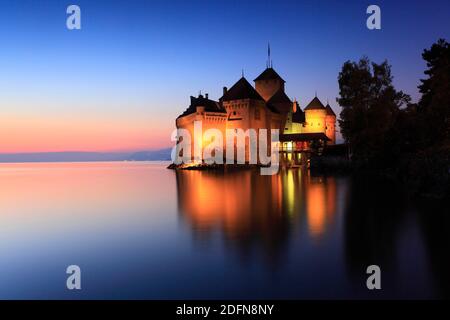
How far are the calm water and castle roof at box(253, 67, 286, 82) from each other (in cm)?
5671

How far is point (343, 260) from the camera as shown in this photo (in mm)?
8688

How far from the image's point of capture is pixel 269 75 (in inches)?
2872

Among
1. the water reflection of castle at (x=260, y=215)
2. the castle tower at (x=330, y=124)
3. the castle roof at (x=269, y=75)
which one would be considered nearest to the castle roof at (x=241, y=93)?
the castle roof at (x=269, y=75)

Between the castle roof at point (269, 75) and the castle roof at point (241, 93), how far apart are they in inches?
458

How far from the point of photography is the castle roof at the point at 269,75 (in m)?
72.6

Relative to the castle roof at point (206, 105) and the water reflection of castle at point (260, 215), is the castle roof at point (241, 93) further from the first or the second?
the water reflection of castle at point (260, 215)

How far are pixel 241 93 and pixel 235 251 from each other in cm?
5168

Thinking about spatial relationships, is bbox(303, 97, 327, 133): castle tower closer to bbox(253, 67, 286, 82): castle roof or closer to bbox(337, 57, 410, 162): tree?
bbox(253, 67, 286, 82): castle roof

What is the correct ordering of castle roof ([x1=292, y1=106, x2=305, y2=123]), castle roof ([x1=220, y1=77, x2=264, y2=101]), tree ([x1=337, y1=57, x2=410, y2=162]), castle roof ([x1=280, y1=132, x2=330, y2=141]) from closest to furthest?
1. tree ([x1=337, y1=57, x2=410, y2=162])
2. castle roof ([x1=280, y1=132, x2=330, y2=141])
3. castle roof ([x1=220, y1=77, x2=264, y2=101])
4. castle roof ([x1=292, y1=106, x2=305, y2=123])

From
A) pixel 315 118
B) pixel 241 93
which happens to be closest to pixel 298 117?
pixel 315 118

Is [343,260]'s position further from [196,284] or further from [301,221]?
[301,221]

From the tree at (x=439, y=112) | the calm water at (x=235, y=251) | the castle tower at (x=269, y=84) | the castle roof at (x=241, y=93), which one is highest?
the castle tower at (x=269, y=84)

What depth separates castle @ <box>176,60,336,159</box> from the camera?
5736 centimetres

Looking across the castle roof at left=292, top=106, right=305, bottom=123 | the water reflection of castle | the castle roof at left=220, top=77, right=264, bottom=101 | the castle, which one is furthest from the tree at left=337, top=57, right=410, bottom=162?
the castle roof at left=292, top=106, right=305, bottom=123
